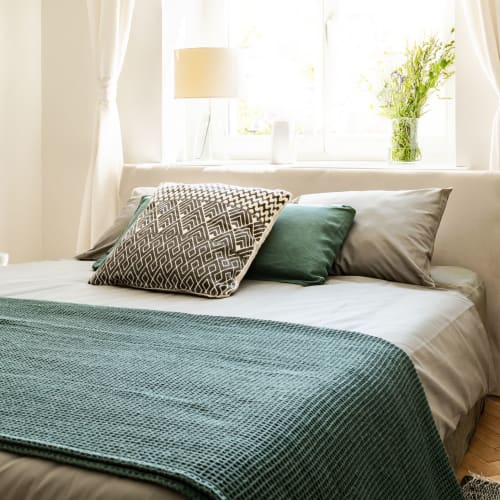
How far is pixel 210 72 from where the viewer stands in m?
3.68

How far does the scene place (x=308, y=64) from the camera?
13.4 ft

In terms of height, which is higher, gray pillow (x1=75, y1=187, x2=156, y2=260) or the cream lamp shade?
the cream lamp shade

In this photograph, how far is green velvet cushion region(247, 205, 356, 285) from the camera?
9.47 ft

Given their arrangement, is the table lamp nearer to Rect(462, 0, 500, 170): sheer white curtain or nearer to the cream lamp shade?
the cream lamp shade

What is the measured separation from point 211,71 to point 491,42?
118 cm

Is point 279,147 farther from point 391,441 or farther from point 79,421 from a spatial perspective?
point 79,421

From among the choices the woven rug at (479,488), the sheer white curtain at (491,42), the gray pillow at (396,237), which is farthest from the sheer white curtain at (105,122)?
the woven rug at (479,488)

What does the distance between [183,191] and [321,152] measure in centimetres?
122

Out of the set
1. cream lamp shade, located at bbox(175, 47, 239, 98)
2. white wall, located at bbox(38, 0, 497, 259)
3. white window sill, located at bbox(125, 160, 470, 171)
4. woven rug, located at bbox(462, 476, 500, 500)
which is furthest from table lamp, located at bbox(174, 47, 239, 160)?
woven rug, located at bbox(462, 476, 500, 500)

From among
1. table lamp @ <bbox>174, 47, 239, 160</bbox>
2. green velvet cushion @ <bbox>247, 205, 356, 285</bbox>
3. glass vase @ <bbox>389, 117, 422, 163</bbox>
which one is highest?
table lamp @ <bbox>174, 47, 239, 160</bbox>

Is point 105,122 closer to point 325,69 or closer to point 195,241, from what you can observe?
point 325,69

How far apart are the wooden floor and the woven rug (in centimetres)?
6

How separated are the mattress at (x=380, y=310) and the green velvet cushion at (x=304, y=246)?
2.3 inches

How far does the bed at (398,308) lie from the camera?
2.29m
